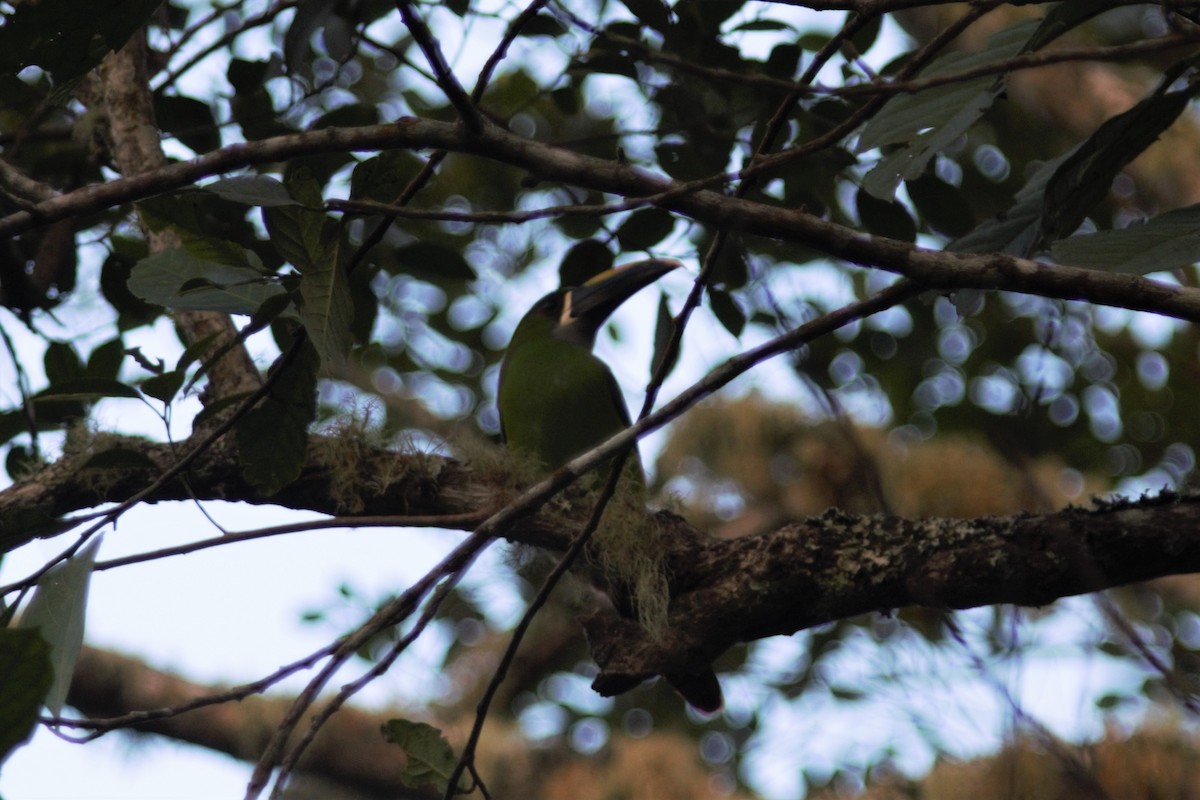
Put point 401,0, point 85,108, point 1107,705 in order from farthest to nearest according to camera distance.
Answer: point 1107,705
point 85,108
point 401,0

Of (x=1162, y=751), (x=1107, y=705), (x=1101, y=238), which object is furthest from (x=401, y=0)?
(x=1107, y=705)

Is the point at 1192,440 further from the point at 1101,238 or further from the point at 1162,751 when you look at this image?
the point at 1101,238

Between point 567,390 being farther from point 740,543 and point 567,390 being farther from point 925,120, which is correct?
point 925,120

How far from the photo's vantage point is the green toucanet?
2875 millimetres

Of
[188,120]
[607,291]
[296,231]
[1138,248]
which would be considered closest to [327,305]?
[296,231]

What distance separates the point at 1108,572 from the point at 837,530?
39 centimetres

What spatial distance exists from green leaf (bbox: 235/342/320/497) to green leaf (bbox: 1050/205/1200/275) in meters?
0.98

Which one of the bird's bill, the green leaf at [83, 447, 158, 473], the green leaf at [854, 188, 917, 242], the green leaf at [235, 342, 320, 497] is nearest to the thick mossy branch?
the green leaf at [83, 447, 158, 473]

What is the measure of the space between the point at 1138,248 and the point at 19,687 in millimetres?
1282

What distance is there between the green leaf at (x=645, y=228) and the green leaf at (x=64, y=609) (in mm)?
1262

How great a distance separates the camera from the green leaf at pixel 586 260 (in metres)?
2.43

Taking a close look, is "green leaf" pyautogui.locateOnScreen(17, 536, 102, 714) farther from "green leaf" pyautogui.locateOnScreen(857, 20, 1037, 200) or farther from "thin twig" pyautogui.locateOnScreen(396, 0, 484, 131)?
"green leaf" pyautogui.locateOnScreen(857, 20, 1037, 200)

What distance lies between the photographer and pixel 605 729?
5.11 m

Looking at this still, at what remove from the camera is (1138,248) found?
1440mm
